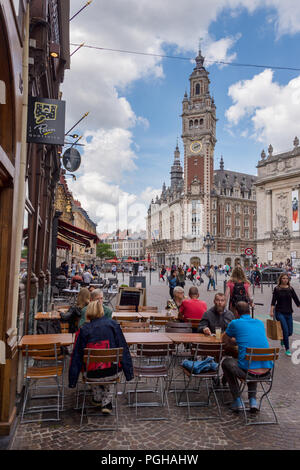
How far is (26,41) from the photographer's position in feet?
15.6

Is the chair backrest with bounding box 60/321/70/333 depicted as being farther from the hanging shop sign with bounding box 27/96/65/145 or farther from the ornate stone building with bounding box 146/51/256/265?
the ornate stone building with bounding box 146/51/256/265

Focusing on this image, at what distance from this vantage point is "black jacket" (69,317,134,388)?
4.60 metres

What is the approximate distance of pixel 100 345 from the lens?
4.68 meters

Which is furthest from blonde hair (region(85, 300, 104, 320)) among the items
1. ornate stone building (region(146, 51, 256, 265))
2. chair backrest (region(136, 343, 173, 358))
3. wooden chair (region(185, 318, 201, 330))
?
ornate stone building (region(146, 51, 256, 265))

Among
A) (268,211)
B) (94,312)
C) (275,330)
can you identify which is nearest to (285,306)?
(275,330)

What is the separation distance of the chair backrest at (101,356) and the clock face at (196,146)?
212 feet

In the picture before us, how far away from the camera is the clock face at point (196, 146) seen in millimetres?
65994

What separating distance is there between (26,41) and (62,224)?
14325 millimetres

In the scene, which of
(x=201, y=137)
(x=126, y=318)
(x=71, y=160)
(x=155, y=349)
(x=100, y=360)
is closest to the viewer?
(x=100, y=360)

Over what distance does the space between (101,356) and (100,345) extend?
32 cm

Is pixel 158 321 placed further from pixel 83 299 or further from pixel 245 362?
pixel 245 362

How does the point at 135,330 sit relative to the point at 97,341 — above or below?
below
